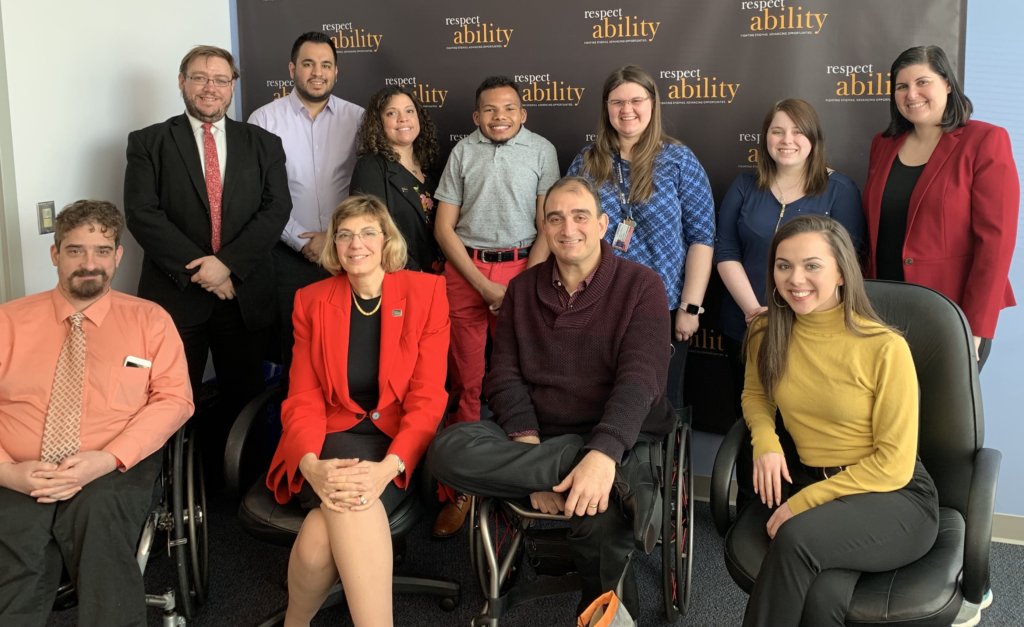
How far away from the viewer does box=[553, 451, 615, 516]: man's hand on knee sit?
225cm

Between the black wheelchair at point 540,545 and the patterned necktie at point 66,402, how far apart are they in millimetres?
1147

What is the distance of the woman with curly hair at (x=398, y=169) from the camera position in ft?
10.8

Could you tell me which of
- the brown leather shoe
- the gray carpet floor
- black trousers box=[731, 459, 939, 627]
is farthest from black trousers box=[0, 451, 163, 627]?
black trousers box=[731, 459, 939, 627]

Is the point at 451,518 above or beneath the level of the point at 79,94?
beneath

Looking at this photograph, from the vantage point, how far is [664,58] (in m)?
3.47

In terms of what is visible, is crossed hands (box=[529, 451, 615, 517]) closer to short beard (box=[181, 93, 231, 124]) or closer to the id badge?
the id badge

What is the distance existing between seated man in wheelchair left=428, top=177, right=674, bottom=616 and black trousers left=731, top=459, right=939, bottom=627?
0.36 meters

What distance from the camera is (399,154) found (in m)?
3.36

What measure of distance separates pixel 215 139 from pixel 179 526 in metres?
1.45

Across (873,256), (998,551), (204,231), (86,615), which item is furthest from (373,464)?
(998,551)

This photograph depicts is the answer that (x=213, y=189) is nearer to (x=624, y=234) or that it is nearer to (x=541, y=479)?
(x=624, y=234)

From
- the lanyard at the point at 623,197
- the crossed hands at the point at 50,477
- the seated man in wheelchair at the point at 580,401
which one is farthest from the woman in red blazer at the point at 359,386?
the lanyard at the point at 623,197

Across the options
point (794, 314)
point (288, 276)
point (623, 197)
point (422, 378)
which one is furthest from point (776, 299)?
point (288, 276)

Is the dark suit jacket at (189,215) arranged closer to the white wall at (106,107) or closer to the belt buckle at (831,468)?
the white wall at (106,107)
